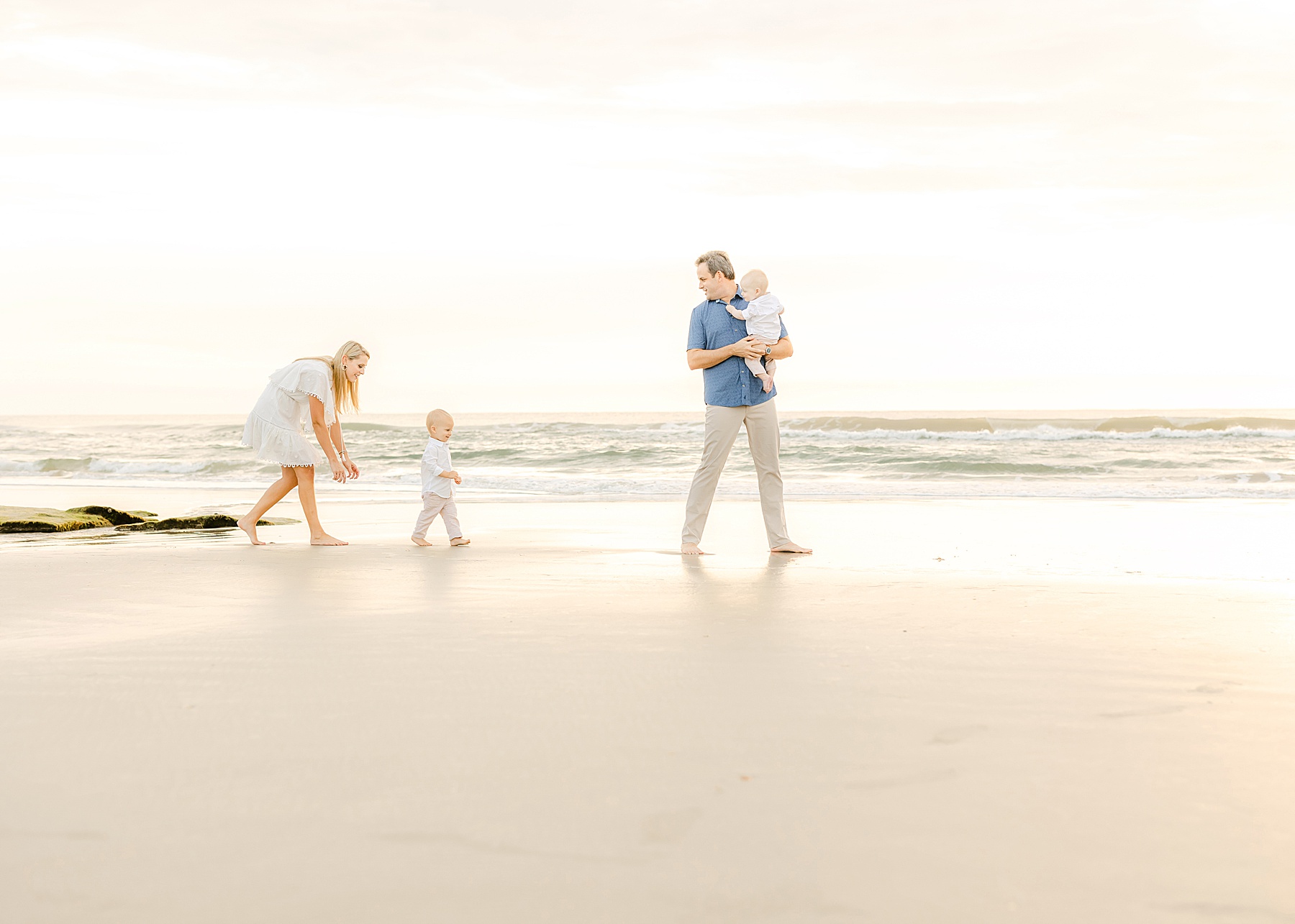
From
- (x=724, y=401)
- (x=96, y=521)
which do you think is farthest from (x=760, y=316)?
(x=96, y=521)

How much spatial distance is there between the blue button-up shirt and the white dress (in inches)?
104

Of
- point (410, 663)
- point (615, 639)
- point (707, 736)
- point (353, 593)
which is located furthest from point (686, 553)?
point (707, 736)

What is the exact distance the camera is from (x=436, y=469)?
6891mm

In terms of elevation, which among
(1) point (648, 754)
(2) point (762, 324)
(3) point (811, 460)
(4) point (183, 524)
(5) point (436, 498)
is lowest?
(3) point (811, 460)

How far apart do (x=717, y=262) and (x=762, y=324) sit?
498 mm

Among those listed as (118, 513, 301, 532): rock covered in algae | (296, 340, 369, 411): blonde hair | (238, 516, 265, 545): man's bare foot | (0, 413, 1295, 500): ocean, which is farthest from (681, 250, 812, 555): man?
(0, 413, 1295, 500): ocean

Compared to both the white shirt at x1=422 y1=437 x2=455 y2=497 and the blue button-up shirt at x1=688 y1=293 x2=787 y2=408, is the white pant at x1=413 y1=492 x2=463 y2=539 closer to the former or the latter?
the white shirt at x1=422 y1=437 x2=455 y2=497

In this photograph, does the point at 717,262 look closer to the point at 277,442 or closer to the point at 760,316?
the point at 760,316

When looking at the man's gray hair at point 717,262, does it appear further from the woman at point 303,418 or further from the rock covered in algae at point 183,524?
the rock covered in algae at point 183,524

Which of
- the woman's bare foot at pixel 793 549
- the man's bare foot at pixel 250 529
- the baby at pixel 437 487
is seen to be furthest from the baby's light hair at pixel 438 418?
the woman's bare foot at pixel 793 549

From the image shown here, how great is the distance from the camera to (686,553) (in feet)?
19.6

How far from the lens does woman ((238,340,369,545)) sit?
6.62m

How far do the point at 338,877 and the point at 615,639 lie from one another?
1.76 meters

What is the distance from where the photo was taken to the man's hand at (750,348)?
585cm
